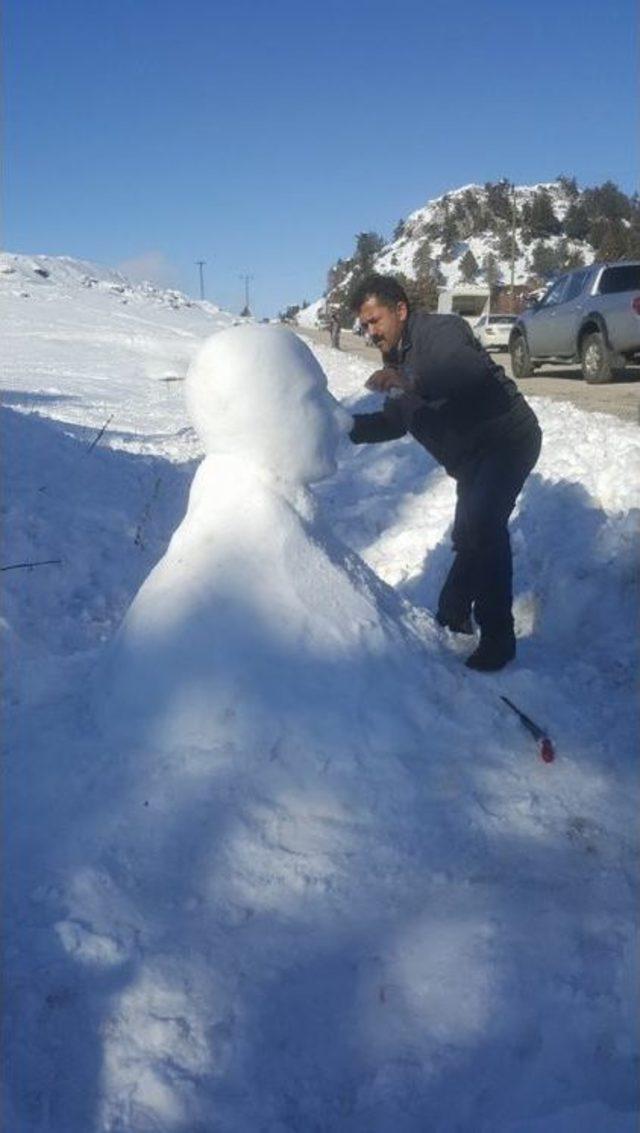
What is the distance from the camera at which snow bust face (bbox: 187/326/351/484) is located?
2.97 meters

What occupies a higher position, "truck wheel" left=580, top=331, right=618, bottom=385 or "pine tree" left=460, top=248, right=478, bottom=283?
"truck wheel" left=580, top=331, right=618, bottom=385

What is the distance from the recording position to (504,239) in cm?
6312

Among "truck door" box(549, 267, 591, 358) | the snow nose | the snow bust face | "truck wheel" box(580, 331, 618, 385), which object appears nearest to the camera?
the snow bust face

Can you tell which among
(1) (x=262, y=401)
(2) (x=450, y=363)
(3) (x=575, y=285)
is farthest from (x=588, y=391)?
(1) (x=262, y=401)

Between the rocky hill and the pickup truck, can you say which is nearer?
the pickup truck

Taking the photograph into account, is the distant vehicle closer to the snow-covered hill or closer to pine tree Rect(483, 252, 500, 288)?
the snow-covered hill

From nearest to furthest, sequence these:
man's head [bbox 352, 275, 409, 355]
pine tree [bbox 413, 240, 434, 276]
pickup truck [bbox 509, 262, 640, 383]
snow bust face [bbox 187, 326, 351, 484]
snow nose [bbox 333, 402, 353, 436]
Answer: snow bust face [bbox 187, 326, 351, 484] → snow nose [bbox 333, 402, 353, 436] → man's head [bbox 352, 275, 409, 355] → pickup truck [bbox 509, 262, 640, 383] → pine tree [bbox 413, 240, 434, 276]

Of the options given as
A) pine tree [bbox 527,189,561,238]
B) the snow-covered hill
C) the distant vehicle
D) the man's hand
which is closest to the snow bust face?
the man's hand

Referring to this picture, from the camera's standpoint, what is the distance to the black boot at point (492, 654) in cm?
363

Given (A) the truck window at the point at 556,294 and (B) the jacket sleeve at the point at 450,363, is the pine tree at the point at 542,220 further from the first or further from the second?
(B) the jacket sleeve at the point at 450,363

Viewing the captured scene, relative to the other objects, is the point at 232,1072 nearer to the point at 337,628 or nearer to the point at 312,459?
the point at 337,628

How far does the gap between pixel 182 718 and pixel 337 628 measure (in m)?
0.58

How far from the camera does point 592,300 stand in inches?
532

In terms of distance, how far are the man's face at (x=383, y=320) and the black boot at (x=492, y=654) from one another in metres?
1.26
